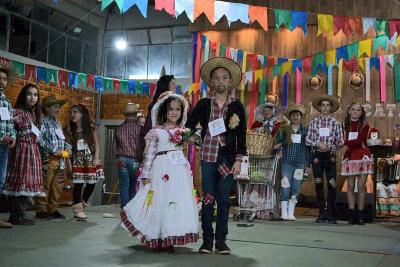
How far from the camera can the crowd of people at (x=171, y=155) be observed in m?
3.62

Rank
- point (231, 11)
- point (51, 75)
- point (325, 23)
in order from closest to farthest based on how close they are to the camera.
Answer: point (231, 11)
point (325, 23)
point (51, 75)

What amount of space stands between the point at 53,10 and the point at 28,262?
29.5ft

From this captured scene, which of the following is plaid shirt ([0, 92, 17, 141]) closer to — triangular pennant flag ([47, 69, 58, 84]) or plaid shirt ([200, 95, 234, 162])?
plaid shirt ([200, 95, 234, 162])

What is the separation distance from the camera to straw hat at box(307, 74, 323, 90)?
9.18 meters

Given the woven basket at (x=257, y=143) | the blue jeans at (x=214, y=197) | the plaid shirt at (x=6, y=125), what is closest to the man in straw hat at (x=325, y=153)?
the woven basket at (x=257, y=143)

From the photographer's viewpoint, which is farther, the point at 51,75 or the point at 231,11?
the point at 51,75

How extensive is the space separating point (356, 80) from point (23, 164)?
6324mm

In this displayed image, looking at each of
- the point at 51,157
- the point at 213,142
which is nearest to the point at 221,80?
the point at 213,142

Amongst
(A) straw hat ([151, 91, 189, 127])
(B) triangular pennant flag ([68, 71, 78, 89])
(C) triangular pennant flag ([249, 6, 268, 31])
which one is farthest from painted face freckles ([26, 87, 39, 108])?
(B) triangular pennant flag ([68, 71, 78, 89])

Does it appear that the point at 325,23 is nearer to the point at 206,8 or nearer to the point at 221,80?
the point at 206,8

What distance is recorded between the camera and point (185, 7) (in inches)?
232

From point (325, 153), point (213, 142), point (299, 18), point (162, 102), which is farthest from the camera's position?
point (299, 18)

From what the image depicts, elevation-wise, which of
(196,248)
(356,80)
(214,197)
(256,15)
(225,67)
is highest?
(256,15)

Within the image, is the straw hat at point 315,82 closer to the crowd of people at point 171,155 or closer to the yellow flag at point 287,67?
the yellow flag at point 287,67
